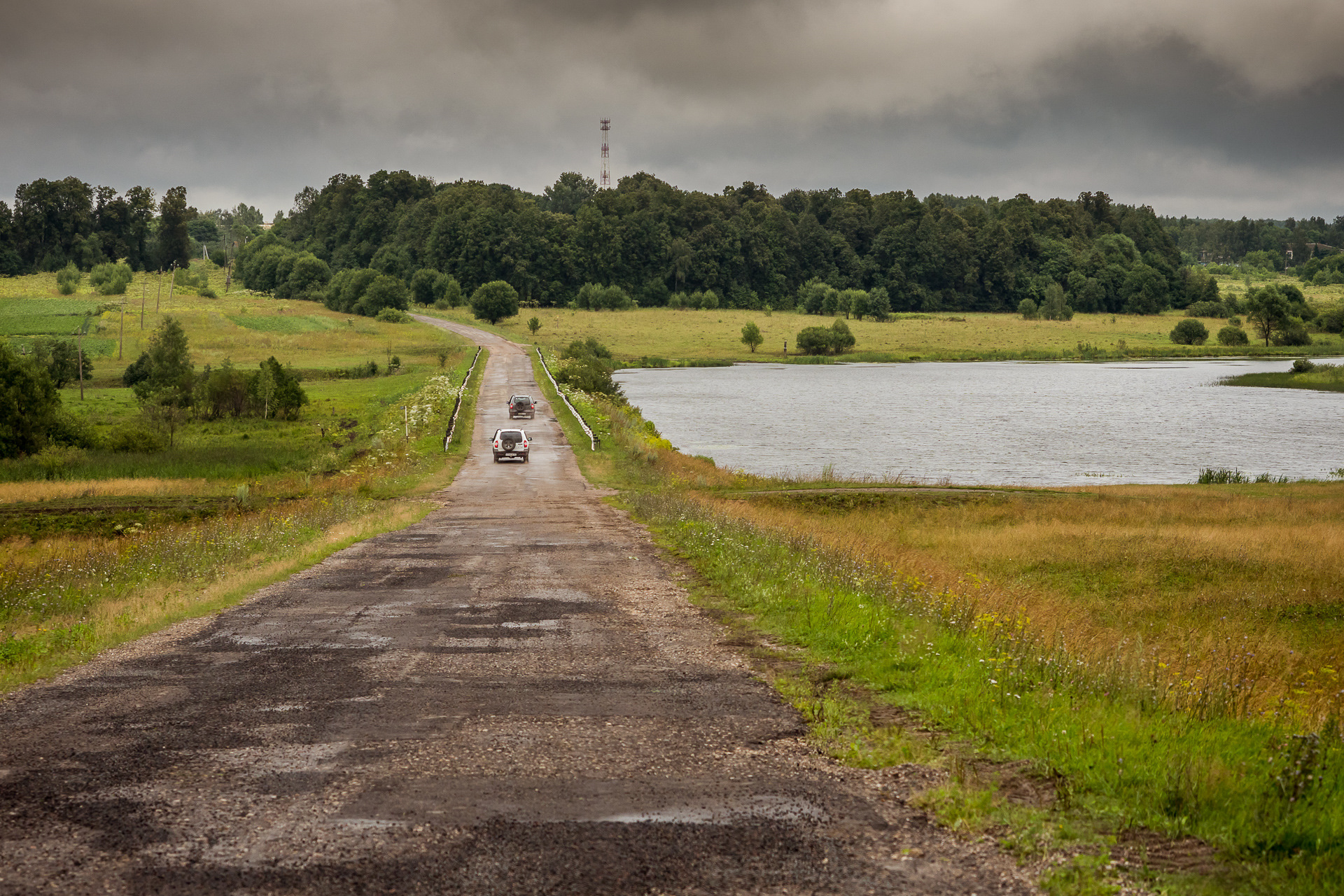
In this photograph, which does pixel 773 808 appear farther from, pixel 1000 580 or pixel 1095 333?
pixel 1095 333

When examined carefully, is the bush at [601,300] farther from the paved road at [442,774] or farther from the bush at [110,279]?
the paved road at [442,774]

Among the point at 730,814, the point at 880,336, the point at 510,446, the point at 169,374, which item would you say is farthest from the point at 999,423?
the point at 880,336

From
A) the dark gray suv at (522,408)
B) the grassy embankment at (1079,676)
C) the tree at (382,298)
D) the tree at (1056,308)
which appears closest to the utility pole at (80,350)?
the tree at (382,298)

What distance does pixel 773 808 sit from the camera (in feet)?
24.1

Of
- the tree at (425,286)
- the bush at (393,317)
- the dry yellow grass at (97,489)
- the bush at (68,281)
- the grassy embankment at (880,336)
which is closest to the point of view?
the dry yellow grass at (97,489)

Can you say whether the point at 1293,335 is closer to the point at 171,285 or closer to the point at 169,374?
the point at 169,374

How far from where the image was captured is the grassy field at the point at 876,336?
436 ft

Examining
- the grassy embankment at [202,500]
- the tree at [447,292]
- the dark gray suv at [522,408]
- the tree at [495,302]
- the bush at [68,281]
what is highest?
the bush at [68,281]

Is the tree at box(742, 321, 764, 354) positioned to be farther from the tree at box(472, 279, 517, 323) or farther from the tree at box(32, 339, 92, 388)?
the tree at box(32, 339, 92, 388)

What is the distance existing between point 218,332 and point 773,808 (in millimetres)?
128100

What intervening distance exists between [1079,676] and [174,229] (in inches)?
8267

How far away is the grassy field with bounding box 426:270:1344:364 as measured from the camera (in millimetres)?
133000

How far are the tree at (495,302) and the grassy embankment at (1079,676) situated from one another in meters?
113

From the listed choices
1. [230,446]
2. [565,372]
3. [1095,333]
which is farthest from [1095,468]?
[1095,333]
